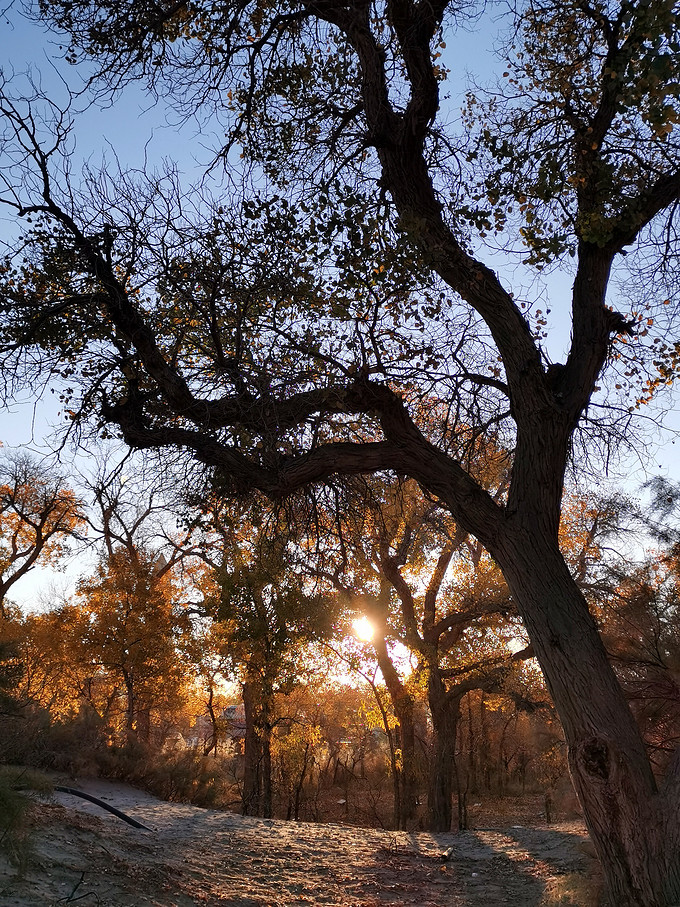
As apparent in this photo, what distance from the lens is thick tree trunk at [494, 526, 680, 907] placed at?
15.4ft

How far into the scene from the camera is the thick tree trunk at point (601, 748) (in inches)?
185

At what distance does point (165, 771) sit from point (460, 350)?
39.0 feet

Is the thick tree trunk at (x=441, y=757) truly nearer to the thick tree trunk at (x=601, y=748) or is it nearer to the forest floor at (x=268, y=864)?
the forest floor at (x=268, y=864)

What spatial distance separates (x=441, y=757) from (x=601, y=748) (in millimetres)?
12874

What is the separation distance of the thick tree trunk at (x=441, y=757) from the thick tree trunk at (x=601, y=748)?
12389mm

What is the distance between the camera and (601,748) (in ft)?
16.1

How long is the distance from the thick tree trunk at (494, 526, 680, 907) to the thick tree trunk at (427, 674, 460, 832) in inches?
488

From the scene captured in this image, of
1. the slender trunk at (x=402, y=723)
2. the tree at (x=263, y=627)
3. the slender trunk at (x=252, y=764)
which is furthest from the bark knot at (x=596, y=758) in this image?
the slender trunk at (x=402, y=723)

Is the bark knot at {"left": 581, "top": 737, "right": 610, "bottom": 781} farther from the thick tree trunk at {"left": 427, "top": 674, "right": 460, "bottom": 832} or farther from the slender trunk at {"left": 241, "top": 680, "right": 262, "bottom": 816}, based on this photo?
the slender trunk at {"left": 241, "top": 680, "right": 262, "bottom": 816}

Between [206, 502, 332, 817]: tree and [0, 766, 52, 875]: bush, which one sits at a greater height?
[206, 502, 332, 817]: tree

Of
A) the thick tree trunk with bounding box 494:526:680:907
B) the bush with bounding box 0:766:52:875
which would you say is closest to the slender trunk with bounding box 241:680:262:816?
the bush with bounding box 0:766:52:875

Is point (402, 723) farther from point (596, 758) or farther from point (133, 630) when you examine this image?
point (596, 758)

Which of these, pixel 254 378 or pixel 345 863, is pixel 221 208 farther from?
pixel 345 863

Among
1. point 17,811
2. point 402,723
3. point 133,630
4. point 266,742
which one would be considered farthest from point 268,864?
point 133,630
